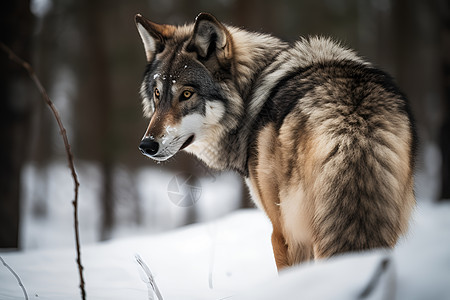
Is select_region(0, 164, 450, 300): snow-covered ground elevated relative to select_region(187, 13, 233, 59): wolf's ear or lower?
lower

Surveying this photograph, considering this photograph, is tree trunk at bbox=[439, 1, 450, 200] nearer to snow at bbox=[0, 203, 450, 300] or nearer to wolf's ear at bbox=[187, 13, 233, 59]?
snow at bbox=[0, 203, 450, 300]

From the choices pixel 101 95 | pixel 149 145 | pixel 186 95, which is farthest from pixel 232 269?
pixel 101 95

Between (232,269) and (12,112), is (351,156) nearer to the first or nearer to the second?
(232,269)

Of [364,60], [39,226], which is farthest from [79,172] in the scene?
[364,60]

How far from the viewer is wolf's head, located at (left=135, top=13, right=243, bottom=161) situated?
291 centimetres

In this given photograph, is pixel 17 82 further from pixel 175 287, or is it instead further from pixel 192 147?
pixel 175 287

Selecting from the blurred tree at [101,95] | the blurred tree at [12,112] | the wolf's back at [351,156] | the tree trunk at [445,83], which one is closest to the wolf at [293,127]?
the wolf's back at [351,156]

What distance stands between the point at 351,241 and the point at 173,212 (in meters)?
16.3

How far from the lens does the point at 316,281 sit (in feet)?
4.16

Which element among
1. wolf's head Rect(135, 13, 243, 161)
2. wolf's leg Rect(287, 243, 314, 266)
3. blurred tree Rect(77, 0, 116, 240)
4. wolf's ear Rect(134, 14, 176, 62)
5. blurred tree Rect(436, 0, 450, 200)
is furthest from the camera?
blurred tree Rect(77, 0, 116, 240)

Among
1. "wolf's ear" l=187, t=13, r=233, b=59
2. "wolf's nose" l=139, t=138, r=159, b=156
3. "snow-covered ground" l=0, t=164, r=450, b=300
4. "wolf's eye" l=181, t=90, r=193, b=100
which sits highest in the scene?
Answer: "wolf's ear" l=187, t=13, r=233, b=59

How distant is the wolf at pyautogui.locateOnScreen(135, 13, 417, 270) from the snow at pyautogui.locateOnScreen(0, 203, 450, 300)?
0.24m

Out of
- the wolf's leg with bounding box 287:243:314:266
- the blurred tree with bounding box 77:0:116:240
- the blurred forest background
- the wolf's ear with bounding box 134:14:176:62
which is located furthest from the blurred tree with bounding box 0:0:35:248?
the blurred tree with bounding box 77:0:116:240

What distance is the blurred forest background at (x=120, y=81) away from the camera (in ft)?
19.1
